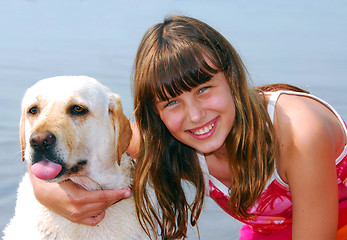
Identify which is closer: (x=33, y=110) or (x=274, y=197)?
(x=33, y=110)

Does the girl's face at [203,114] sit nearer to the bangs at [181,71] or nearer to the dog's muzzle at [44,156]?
the bangs at [181,71]

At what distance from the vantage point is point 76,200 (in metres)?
2.77

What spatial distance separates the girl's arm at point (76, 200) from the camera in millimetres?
2729

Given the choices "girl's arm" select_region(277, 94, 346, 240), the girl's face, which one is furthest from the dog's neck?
"girl's arm" select_region(277, 94, 346, 240)

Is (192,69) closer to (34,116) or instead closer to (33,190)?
(34,116)

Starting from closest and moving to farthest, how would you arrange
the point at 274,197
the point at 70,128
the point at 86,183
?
the point at 70,128 → the point at 86,183 → the point at 274,197

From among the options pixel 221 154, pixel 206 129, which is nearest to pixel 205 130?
pixel 206 129

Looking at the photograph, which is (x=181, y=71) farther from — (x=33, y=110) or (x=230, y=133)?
(x=33, y=110)

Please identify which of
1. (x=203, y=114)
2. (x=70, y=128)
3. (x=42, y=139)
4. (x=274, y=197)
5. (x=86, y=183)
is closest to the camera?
(x=42, y=139)

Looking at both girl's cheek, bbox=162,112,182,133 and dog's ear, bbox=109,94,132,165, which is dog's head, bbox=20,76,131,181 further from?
girl's cheek, bbox=162,112,182,133

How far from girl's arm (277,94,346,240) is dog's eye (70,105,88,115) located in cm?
111

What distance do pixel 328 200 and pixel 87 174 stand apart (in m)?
1.37

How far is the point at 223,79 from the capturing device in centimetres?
270

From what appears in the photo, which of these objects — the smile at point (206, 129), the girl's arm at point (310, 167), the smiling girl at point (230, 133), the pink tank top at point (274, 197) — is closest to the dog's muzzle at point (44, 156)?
the smiling girl at point (230, 133)
